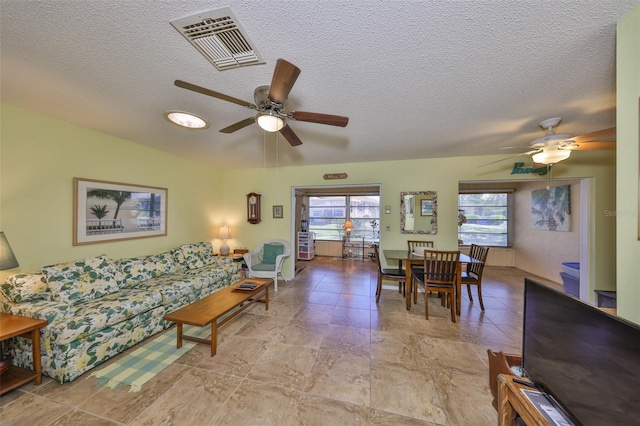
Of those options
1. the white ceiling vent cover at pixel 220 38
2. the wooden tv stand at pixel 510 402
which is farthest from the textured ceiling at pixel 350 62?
the wooden tv stand at pixel 510 402

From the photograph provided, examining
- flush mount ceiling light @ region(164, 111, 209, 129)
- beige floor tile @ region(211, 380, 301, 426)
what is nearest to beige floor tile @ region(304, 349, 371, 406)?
beige floor tile @ region(211, 380, 301, 426)

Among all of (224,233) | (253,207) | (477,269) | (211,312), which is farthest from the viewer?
(253,207)

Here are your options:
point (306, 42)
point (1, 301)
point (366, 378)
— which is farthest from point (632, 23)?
point (1, 301)

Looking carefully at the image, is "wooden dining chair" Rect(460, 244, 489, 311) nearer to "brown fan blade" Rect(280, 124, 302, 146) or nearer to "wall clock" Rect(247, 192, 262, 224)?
"brown fan blade" Rect(280, 124, 302, 146)

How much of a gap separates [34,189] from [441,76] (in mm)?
4030

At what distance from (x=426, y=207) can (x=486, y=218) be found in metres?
3.27

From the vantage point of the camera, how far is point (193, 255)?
3.69 m

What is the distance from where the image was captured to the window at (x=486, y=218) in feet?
19.1

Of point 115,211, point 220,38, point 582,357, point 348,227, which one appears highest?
point 220,38

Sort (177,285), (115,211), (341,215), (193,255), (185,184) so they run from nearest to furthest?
(177,285)
(115,211)
(193,255)
(185,184)
(341,215)

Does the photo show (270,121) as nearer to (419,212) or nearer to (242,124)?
(242,124)

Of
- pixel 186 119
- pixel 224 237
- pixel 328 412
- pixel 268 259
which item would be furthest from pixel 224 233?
pixel 328 412

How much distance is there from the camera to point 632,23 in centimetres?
105

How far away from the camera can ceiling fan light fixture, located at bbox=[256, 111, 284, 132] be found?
1642mm
